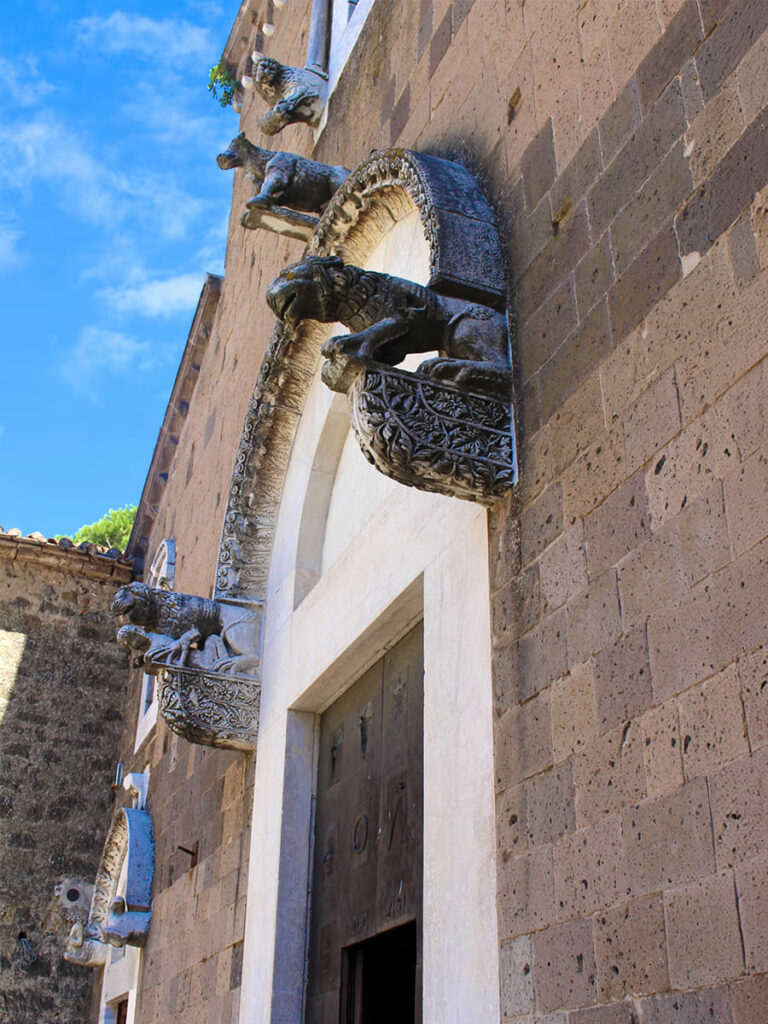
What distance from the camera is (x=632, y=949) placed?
7.63 ft

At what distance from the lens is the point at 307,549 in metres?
5.66

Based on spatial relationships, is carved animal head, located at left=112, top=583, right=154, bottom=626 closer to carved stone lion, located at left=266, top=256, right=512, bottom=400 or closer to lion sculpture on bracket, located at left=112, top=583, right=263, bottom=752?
lion sculpture on bracket, located at left=112, top=583, right=263, bottom=752

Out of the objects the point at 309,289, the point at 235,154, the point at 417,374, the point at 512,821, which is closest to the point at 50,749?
the point at 235,154

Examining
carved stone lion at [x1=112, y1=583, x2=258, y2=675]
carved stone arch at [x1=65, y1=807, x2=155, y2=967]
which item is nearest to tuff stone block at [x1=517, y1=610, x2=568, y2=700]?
carved stone lion at [x1=112, y1=583, x2=258, y2=675]

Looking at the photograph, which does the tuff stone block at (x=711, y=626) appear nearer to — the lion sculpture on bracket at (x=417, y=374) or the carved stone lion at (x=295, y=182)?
the lion sculpture on bracket at (x=417, y=374)

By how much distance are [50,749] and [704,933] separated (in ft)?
28.1

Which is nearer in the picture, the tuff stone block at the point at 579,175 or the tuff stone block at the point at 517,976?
the tuff stone block at the point at 517,976

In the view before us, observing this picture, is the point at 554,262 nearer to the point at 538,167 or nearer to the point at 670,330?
the point at 538,167

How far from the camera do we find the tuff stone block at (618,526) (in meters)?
2.66

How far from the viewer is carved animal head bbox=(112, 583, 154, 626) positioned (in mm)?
5656

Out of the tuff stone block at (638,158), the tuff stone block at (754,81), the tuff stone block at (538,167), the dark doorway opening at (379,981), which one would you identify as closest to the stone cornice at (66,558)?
the dark doorway opening at (379,981)

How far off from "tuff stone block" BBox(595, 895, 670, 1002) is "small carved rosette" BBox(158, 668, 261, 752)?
339 cm

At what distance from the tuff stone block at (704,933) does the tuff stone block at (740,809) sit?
6cm

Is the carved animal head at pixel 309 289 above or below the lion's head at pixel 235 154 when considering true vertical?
below
